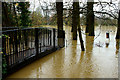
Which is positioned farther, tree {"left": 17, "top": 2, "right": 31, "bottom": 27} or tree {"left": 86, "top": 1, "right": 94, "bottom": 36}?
tree {"left": 17, "top": 2, "right": 31, "bottom": 27}

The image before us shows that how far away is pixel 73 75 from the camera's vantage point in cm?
408

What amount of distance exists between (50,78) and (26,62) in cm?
121

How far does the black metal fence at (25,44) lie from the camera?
377 centimetres

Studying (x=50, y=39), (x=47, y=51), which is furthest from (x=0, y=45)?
(x=50, y=39)

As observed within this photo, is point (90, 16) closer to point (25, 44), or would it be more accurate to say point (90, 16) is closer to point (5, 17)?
point (25, 44)

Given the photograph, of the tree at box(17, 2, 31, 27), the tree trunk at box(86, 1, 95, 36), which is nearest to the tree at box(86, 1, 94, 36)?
the tree trunk at box(86, 1, 95, 36)

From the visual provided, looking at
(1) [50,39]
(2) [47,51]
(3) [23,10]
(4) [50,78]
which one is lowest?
(4) [50,78]

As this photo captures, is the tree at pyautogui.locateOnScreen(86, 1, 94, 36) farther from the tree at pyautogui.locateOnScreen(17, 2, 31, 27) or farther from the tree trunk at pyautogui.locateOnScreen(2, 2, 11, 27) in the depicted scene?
the tree at pyautogui.locateOnScreen(17, 2, 31, 27)

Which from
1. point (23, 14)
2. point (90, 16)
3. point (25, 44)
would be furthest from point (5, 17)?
point (90, 16)

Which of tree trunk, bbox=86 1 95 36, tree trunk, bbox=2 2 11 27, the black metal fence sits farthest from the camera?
tree trunk, bbox=2 2 11 27

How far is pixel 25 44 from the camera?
5.22 m

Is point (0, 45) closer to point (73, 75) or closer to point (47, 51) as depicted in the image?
point (73, 75)

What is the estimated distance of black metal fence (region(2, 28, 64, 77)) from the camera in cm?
377

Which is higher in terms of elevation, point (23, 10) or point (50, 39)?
point (23, 10)
